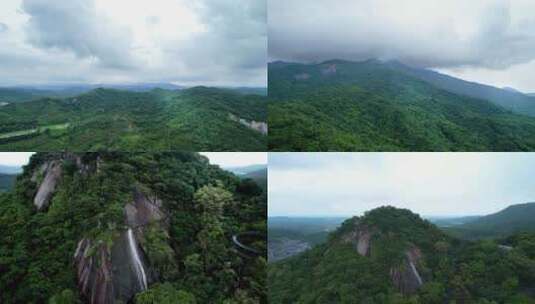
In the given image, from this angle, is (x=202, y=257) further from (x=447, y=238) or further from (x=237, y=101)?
(x=447, y=238)

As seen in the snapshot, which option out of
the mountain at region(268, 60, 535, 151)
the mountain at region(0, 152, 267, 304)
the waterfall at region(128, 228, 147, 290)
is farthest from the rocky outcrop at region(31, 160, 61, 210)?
the mountain at region(268, 60, 535, 151)

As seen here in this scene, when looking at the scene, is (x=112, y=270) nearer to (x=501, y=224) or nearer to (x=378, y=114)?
(x=378, y=114)

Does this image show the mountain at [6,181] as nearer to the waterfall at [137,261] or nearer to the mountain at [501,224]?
the waterfall at [137,261]

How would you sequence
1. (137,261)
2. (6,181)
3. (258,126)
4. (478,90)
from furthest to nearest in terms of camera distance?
(478,90) < (6,181) < (258,126) < (137,261)

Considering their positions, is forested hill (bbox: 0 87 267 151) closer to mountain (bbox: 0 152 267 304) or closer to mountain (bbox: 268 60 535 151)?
mountain (bbox: 0 152 267 304)

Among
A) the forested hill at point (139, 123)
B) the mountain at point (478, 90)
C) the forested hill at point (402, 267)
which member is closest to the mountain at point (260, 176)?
the forested hill at point (139, 123)

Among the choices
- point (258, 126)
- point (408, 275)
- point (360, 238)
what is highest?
point (258, 126)

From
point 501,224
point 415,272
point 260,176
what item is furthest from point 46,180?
point 501,224
